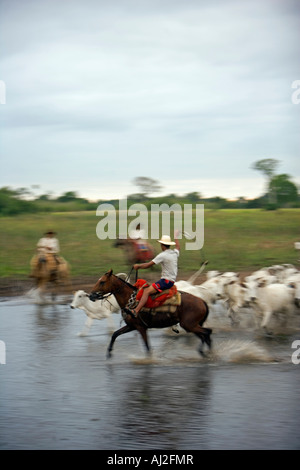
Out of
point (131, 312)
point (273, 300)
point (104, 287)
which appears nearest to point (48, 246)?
point (104, 287)

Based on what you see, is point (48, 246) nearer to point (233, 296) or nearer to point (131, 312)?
point (233, 296)

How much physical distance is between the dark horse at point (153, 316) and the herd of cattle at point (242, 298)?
116 cm

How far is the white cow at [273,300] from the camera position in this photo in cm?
1414

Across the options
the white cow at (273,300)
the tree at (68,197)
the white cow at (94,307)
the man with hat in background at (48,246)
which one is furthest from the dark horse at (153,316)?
the tree at (68,197)

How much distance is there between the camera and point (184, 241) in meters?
32.0

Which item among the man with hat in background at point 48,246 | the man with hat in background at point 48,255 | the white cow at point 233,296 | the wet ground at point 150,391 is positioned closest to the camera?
the wet ground at point 150,391

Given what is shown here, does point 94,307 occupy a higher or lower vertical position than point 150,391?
higher

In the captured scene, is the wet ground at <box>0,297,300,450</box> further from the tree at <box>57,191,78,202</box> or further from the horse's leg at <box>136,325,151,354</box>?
the tree at <box>57,191,78,202</box>

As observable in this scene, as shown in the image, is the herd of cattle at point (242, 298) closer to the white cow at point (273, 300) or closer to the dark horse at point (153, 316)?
the white cow at point (273, 300)

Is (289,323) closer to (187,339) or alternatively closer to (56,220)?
(187,339)

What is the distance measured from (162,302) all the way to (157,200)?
35.4 meters

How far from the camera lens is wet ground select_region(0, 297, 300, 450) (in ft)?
26.6
